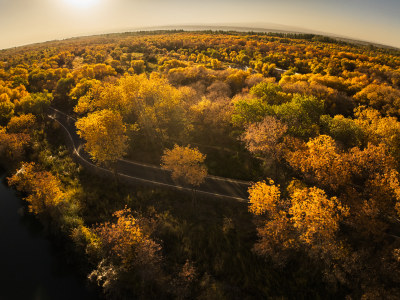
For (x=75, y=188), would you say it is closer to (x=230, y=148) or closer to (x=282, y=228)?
(x=230, y=148)

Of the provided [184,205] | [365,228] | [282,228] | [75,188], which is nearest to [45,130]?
[75,188]

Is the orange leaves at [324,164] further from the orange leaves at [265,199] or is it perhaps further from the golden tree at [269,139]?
the orange leaves at [265,199]

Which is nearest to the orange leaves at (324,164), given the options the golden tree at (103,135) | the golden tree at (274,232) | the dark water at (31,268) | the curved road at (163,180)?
the golden tree at (274,232)

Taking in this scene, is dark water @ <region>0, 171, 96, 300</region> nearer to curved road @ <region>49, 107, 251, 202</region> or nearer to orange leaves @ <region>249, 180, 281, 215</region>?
curved road @ <region>49, 107, 251, 202</region>

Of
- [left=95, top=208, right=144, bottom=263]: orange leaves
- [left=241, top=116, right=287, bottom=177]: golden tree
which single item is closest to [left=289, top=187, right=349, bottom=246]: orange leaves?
[left=241, top=116, right=287, bottom=177]: golden tree

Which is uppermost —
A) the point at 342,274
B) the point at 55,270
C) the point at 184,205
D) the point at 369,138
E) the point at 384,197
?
the point at 369,138
